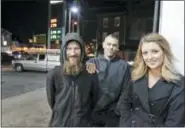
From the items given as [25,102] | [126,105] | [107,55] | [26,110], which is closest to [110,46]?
[107,55]

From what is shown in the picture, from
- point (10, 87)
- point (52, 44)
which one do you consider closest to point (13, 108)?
point (10, 87)

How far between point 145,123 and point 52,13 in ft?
2.05

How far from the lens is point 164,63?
74cm

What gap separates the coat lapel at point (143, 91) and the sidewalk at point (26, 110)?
6.32 feet

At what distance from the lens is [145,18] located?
1.05 m

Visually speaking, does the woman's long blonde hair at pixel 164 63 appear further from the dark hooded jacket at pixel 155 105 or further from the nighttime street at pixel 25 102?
the nighttime street at pixel 25 102

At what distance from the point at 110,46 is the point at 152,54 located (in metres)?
0.42

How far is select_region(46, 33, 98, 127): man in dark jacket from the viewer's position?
3.03ft

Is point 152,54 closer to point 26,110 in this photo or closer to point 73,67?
point 73,67

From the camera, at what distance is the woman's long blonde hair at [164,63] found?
0.70m

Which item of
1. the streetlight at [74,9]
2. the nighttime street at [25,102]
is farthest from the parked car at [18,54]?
the streetlight at [74,9]

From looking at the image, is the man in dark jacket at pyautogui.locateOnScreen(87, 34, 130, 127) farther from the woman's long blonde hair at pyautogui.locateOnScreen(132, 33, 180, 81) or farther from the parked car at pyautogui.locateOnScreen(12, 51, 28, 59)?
the parked car at pyautogui.locateOnScreen(12, 51, 28, 59)

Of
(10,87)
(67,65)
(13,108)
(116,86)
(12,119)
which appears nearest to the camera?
(67,65)

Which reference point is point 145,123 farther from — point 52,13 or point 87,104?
point 52,13
